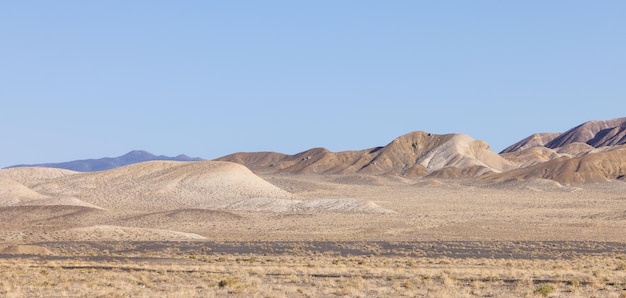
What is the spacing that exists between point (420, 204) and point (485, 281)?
77138mm

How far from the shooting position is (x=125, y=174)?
110m

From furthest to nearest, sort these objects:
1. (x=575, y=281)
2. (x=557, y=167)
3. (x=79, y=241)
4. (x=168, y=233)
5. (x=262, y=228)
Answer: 1. (x=557, y=167)
2. (x=262, y=228)
3. (x=168, y=233)
4. (x=79, y=241)
5. (x=575, y=281)

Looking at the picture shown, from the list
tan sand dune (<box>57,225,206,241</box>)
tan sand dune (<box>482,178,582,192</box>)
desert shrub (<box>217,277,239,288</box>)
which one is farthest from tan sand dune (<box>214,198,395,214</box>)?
tan sand dune (<box>482,178,582,192</box>)

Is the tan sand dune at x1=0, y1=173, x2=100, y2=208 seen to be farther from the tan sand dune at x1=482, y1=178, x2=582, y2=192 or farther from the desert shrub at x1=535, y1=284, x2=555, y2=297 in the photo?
the tan sand dune at x1=482, y1=178, x2=582, y2=192

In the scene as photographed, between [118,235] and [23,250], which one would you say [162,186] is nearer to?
[118,235]

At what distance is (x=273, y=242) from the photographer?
50406 millimetres

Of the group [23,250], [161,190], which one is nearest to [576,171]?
[161,190]

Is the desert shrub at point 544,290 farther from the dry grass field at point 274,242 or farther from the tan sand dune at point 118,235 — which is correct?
the tan sand dune at point 118,235

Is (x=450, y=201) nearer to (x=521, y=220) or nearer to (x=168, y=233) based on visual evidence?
(x=521, y=220)

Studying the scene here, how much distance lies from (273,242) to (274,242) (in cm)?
6

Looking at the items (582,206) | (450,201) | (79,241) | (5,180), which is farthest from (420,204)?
(79,241)

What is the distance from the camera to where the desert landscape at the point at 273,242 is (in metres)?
24.9

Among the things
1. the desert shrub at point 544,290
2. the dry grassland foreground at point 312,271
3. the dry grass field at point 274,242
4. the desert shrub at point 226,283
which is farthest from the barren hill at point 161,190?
the desert shrub at point 544,290

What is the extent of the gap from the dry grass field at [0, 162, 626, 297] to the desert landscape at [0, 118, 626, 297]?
0.31 feet
